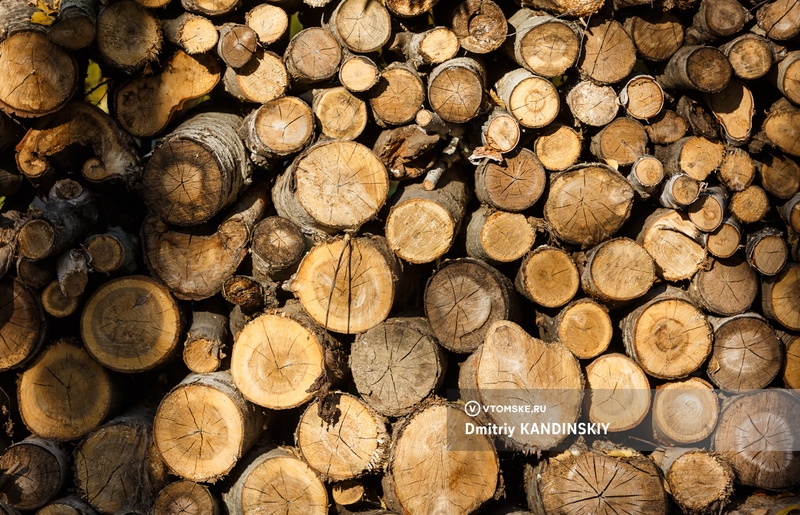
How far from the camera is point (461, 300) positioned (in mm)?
2789

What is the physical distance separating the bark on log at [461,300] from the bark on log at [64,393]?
6.31ft

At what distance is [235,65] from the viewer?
294cm

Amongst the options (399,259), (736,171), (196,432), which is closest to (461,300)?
(399,259)

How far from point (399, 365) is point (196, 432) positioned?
1.16 meters

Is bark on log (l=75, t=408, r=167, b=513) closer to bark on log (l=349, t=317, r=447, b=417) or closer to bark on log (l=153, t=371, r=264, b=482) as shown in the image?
bark on log (l=153, t=371, r=264, b=482)

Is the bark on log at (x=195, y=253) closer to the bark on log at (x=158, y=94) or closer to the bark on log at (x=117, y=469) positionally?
the bark on log at (x=158, y=94)

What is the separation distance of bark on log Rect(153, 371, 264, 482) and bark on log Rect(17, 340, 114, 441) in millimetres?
454

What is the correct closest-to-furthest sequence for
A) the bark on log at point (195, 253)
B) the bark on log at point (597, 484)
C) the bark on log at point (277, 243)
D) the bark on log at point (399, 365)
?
the bark on log at point (597, 484)
the bark on log at point (399, 365)
the bark on log at point (277, 243)
the bark on log at point (195, 253)

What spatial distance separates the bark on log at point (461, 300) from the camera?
279 cm

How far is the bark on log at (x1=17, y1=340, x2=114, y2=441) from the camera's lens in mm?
2920

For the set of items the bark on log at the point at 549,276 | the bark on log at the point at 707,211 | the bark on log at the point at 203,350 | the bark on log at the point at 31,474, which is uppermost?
the bark on log at the point at 707,211

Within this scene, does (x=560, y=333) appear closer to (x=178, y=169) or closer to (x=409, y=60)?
(x=409, y=60)

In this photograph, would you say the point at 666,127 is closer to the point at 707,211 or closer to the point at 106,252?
the point at 707,211

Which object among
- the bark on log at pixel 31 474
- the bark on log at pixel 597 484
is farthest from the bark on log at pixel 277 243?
the bark on log at pixel 597 484
